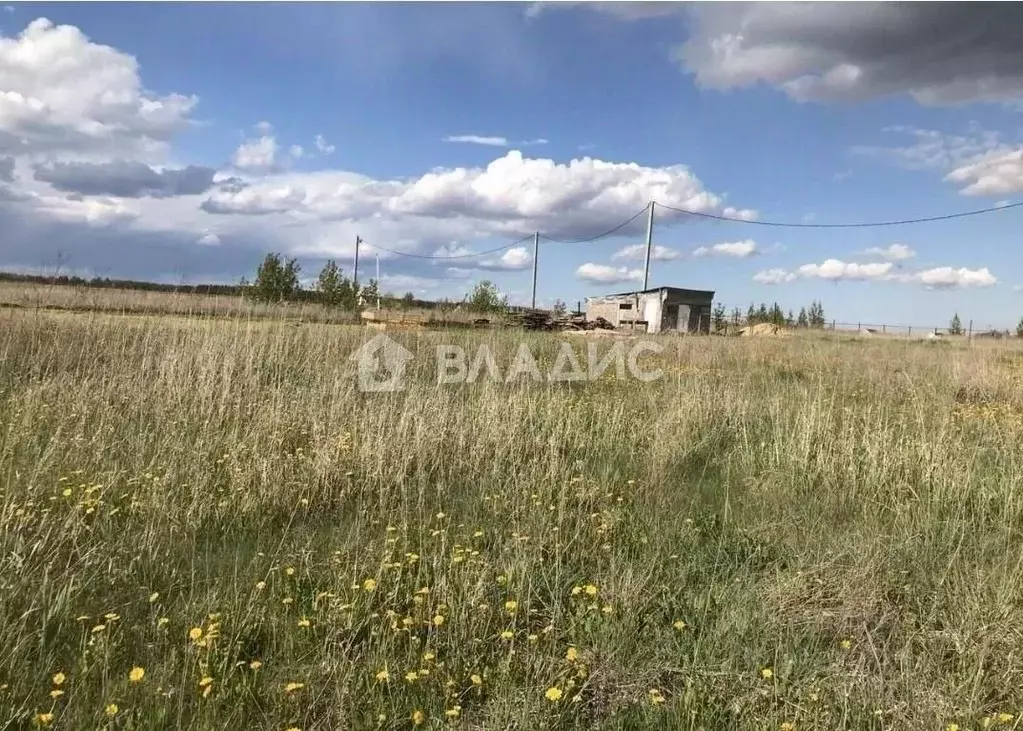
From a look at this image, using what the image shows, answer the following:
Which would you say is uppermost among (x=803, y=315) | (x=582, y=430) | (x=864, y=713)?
(x=803, y=315)

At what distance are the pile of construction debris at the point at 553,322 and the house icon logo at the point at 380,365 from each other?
58.2 ft

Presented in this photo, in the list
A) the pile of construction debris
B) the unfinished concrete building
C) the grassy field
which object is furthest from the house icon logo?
the unfinished concrete building

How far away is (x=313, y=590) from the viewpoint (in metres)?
3.00

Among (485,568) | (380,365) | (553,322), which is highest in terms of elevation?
(553,322)

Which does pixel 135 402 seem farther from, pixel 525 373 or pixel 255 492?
pixel 525 373

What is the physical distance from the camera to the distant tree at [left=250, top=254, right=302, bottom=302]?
1271 inches

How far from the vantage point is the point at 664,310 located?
109 feet

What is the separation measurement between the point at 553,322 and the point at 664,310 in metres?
6.25

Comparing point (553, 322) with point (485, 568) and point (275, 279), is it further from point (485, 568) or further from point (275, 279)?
point (485, 568)

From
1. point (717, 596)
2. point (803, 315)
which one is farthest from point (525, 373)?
point (803, 315)

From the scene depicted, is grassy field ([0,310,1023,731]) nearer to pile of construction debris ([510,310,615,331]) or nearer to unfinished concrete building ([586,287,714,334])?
pile of construction debris ([510,310,615,331])

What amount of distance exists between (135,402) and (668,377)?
7559 mm

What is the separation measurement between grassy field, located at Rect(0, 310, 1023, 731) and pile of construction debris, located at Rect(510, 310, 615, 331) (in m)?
23.3

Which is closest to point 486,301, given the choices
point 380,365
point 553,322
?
point 553,322
